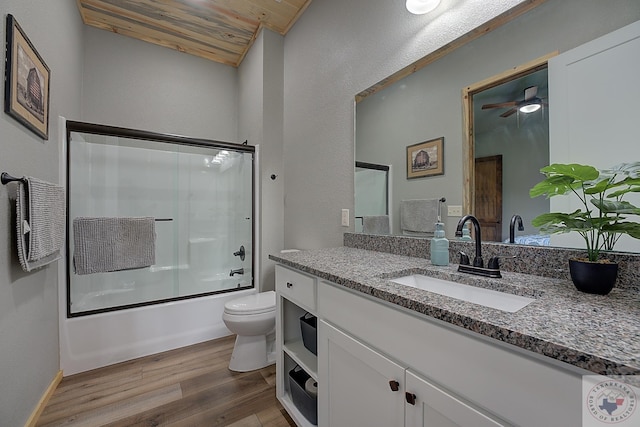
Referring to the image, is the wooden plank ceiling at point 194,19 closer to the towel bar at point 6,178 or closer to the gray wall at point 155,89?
the gray wall at point 155,89

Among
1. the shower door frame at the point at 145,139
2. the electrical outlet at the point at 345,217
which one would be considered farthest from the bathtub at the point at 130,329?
the electrical outlet at the point at 345,217

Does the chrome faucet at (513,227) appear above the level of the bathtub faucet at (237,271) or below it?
above

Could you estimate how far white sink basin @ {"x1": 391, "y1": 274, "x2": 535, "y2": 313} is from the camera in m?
0.80

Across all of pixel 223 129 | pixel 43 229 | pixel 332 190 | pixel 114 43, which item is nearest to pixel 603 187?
pixel 332 190

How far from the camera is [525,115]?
37.9 inches

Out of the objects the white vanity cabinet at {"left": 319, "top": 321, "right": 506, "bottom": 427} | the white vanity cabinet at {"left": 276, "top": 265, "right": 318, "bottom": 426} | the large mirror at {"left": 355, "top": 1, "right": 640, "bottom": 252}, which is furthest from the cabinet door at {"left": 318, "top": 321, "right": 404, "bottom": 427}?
the large mirror at {"left": 355, "top": 1, "right": 640, "bottom": 252}

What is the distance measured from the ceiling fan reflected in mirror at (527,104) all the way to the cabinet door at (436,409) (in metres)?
0.98

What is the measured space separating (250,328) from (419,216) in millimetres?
1319

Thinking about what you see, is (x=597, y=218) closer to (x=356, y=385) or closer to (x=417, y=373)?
(x=417, y=373)

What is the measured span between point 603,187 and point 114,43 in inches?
148

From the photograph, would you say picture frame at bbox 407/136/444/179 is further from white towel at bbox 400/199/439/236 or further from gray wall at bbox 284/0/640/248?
white towel at bbox 400/199/439/236

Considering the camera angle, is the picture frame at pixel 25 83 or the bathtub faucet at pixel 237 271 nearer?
the picture frame at pixel 25 83

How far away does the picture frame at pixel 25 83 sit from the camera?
1142 millimetres

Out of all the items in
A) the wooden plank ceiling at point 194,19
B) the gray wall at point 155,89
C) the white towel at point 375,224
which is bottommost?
the white towel at point 375,224
